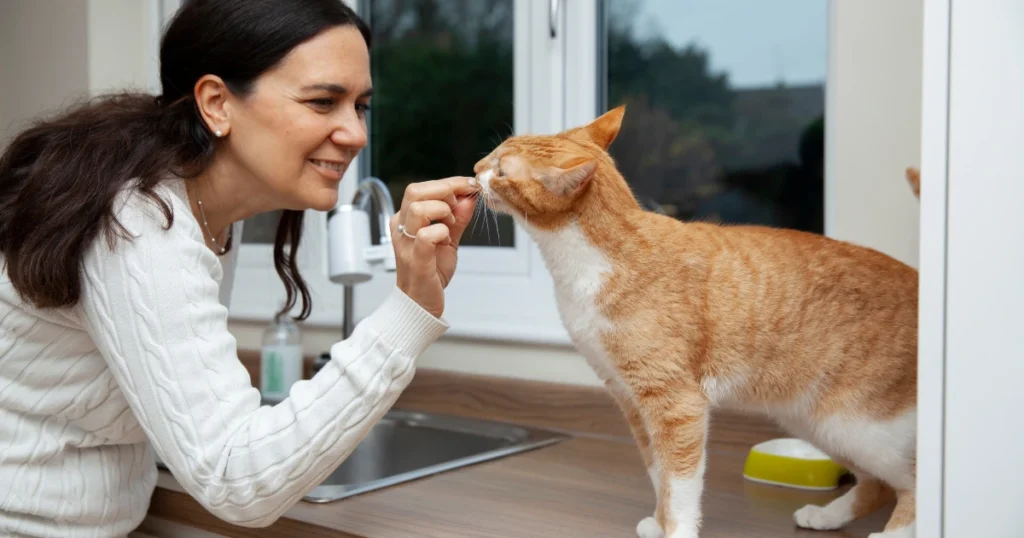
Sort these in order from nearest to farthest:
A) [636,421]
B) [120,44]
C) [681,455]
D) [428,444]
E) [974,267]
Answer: [974,267] < [681,455] < [636,421] < [428,444] < [120,44]

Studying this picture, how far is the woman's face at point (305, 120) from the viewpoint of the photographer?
39.1 inches

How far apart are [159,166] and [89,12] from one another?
128cm

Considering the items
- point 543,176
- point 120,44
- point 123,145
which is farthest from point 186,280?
point 120,44

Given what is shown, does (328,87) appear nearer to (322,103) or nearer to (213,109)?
(322,103)

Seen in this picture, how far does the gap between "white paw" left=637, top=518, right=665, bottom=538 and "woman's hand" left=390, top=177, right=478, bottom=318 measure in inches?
12.4

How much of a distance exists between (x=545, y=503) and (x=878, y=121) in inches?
26.6

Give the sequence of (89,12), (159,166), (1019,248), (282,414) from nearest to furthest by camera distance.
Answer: (1019,248) → (282,414) → (159,166) → (89,12)

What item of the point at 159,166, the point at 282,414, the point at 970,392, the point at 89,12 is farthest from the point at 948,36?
the point at 89,12

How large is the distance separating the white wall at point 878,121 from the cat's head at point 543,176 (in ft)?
1.43

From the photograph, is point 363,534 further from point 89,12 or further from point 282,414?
point 89,12

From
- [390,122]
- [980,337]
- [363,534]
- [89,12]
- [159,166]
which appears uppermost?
[89,12]

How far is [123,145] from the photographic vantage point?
39.7 inches

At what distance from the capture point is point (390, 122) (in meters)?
2.04

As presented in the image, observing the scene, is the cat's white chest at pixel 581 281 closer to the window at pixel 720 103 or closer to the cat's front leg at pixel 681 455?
the cat's front leg at pixel 681 455
